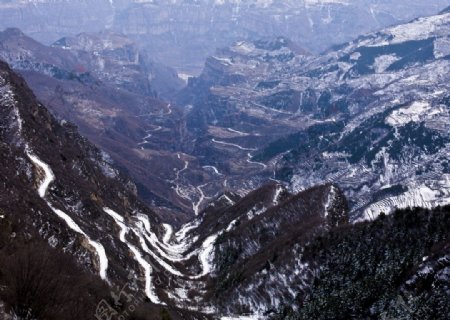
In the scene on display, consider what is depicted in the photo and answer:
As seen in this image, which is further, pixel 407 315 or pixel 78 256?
pixel 78 256

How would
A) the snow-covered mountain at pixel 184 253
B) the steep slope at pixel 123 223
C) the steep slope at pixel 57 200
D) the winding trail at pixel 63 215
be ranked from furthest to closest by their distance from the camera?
the winding trail at pixel 63 215, the steep slope at pixel 123 223, the steep slope at pixel 57 200, the snow-covered mountain at pixel 184 253

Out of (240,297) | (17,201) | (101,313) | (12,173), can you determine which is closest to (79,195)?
(12,173)

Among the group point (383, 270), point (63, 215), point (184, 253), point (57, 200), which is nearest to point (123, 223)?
point (184, 253)

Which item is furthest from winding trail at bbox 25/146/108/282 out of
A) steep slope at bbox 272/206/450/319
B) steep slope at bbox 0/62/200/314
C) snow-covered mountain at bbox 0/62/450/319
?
steep slope at bbox 272/206/450/319

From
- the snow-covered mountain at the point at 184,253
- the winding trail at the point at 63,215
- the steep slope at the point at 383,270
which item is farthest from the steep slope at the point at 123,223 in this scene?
the steep slope at the point at 383,270

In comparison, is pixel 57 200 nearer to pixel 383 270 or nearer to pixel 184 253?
pixel 184 253

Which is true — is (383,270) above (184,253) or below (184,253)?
above

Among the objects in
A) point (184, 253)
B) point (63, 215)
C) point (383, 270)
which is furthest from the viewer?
point (184, 253)

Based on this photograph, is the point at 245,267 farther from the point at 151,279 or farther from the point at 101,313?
the point at 101,313

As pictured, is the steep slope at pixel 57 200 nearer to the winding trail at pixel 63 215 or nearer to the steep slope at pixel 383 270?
the winding trail at pixel 63 215

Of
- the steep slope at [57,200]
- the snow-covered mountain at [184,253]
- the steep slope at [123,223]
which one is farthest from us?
the steep slope at [123,223]

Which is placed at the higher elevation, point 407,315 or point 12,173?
point 407,315
